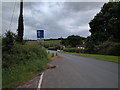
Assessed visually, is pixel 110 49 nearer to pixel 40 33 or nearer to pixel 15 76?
pixel 40 33

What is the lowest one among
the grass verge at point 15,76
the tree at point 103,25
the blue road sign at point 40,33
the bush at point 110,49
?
the grass verge at point 15,76

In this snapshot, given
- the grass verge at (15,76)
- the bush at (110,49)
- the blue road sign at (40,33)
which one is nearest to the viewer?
the grass verge at (15,76)

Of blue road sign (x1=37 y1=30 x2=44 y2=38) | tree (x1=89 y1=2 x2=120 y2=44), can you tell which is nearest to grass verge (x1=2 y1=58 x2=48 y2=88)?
A: blue road sign (x1=37 y1=30 x2=44 y2=38)

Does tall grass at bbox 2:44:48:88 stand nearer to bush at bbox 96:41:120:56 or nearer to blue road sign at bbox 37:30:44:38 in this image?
blue road sign at bbox 37:30:44:38

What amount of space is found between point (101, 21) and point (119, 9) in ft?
47.2

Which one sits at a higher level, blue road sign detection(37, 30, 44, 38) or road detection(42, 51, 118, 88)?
blue road sign detection(37, 30, 44, 38)

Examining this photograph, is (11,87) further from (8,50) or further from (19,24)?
(19,24)

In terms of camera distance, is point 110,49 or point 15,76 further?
point 110,49

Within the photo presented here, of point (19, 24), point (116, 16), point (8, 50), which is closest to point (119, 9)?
point (116, 16)

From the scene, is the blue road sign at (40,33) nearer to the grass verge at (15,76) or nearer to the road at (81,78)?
the grass verge at (15,76)

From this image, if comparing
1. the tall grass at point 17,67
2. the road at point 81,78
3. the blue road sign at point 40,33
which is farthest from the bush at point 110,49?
the road at point 81,78

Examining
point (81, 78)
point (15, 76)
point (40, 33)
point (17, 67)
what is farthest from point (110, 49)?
point (15, 76)

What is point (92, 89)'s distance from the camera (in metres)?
6.87

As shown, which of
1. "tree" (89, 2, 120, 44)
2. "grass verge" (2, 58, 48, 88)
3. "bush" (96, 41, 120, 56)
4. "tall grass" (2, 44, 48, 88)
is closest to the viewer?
"grass verge" (2, 58, 48, 88)
